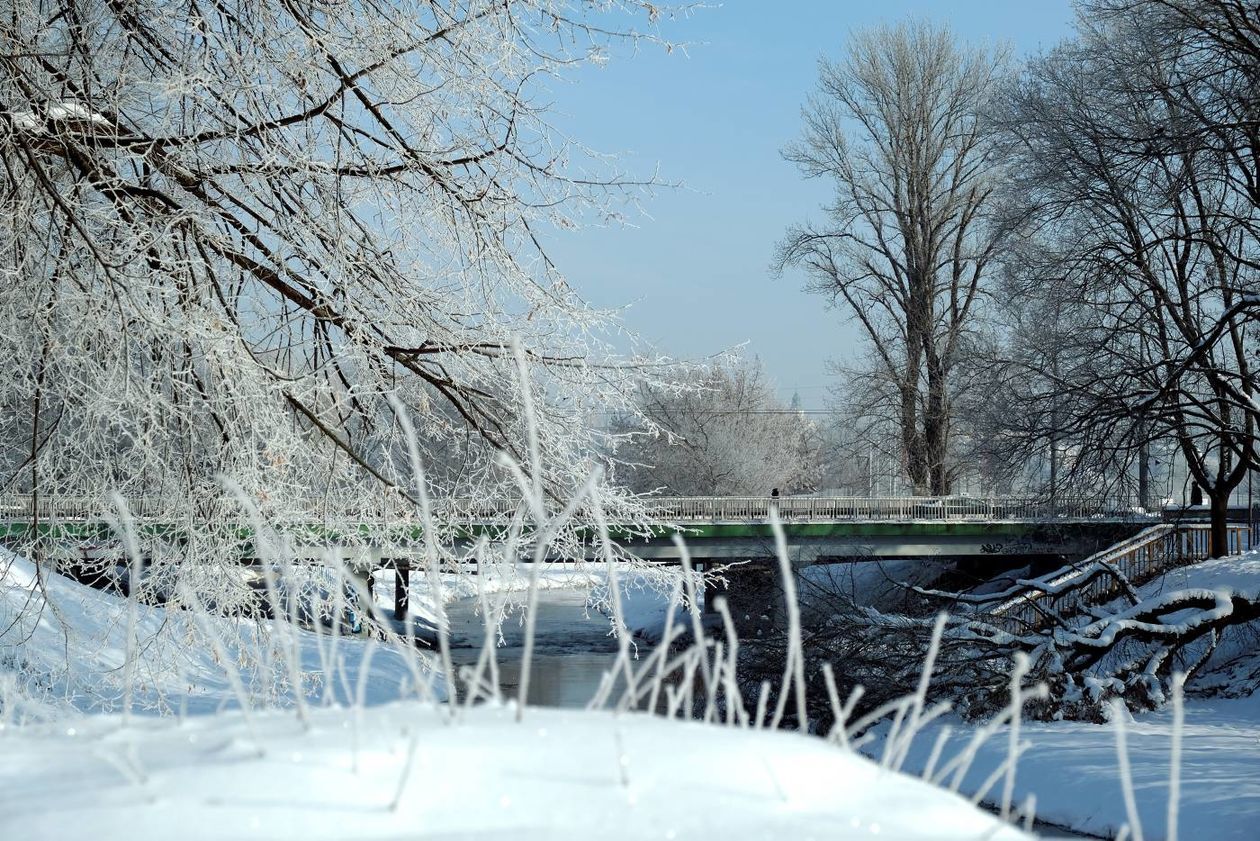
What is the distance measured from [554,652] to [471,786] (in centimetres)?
2542

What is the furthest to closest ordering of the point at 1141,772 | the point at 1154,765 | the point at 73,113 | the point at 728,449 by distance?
the point at 728,449
the point at 1154,765
the point at 1141,772
the point at 73,113

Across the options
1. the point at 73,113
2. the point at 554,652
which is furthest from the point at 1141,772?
the point at 554,652

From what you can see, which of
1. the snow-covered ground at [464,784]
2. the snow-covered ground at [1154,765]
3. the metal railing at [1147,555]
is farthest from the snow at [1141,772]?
the snow-covered ground at [464,784]

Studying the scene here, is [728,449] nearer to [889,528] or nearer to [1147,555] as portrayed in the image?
[889,528]

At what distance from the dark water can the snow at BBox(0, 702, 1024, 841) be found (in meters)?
14.3

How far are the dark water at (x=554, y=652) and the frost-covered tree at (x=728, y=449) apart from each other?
9416mm

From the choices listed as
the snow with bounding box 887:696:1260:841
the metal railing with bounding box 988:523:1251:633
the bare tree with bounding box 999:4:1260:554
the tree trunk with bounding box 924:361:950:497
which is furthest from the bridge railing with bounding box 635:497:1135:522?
the snow with bounding box 887:696:1260:841

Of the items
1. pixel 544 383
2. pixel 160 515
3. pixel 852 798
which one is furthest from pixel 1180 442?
pixel 852 798

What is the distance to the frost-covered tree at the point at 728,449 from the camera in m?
44.8

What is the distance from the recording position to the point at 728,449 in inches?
1812

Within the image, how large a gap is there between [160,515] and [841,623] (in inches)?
363

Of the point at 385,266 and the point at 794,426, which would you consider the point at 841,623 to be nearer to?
the point at 385,266

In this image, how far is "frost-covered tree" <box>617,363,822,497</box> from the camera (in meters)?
44.8

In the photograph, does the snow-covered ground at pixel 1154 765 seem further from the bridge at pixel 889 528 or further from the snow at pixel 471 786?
the snow at pixel 471 786
